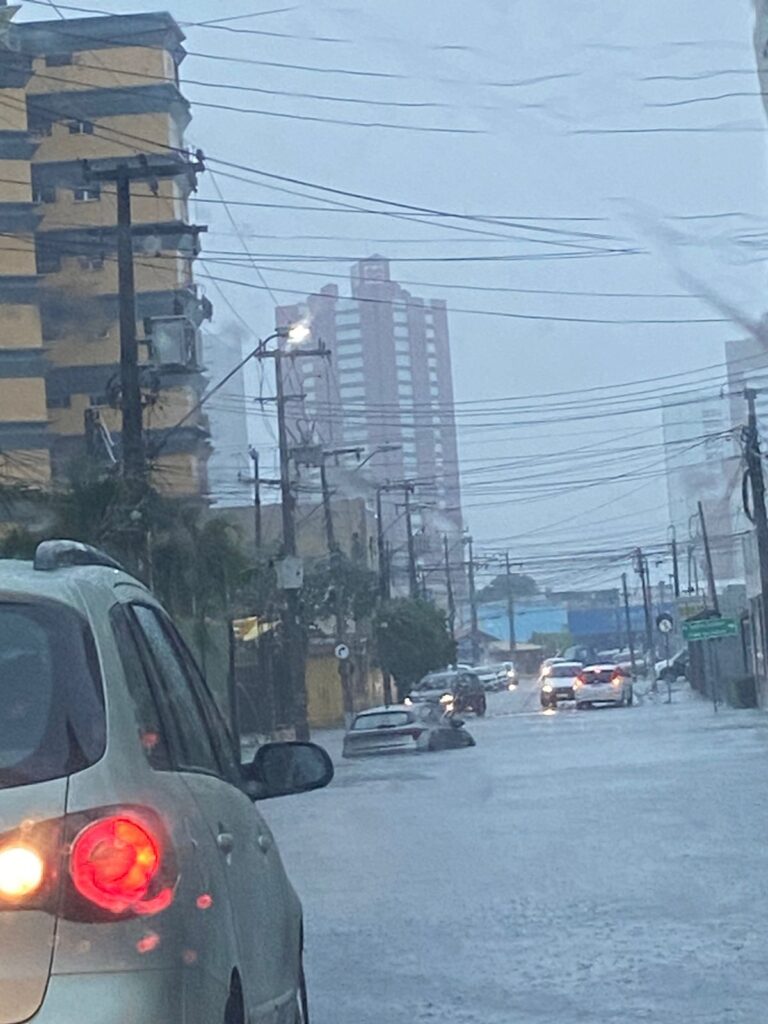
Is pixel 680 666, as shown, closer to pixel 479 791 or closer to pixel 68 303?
pixel 68 303

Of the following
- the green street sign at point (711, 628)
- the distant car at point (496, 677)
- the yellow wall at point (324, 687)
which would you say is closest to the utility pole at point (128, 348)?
Answer: the green street sign at point (711, 628)

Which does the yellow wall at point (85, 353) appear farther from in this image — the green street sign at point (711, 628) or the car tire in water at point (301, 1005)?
the car tire in water at point (301, 1005)

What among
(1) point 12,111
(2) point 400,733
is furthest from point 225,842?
(1) point 12,111

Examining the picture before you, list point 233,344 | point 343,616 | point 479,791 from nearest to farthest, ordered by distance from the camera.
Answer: point 479,791
point 343,616
point 233,344

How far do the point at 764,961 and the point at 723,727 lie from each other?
1303 inches

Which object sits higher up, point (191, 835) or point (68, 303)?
point (68, 303)

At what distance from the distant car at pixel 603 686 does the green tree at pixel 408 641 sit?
364 inches

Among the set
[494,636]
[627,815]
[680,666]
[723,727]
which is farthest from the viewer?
[494,636]

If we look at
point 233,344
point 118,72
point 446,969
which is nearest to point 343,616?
point 233,344

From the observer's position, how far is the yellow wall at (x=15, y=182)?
6462 centimetres

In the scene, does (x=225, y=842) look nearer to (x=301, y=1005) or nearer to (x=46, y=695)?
(x=46, y=695)

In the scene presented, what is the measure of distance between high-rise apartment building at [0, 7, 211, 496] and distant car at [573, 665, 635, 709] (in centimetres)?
1288

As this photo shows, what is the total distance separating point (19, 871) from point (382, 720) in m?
34.9

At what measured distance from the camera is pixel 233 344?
65.8m
